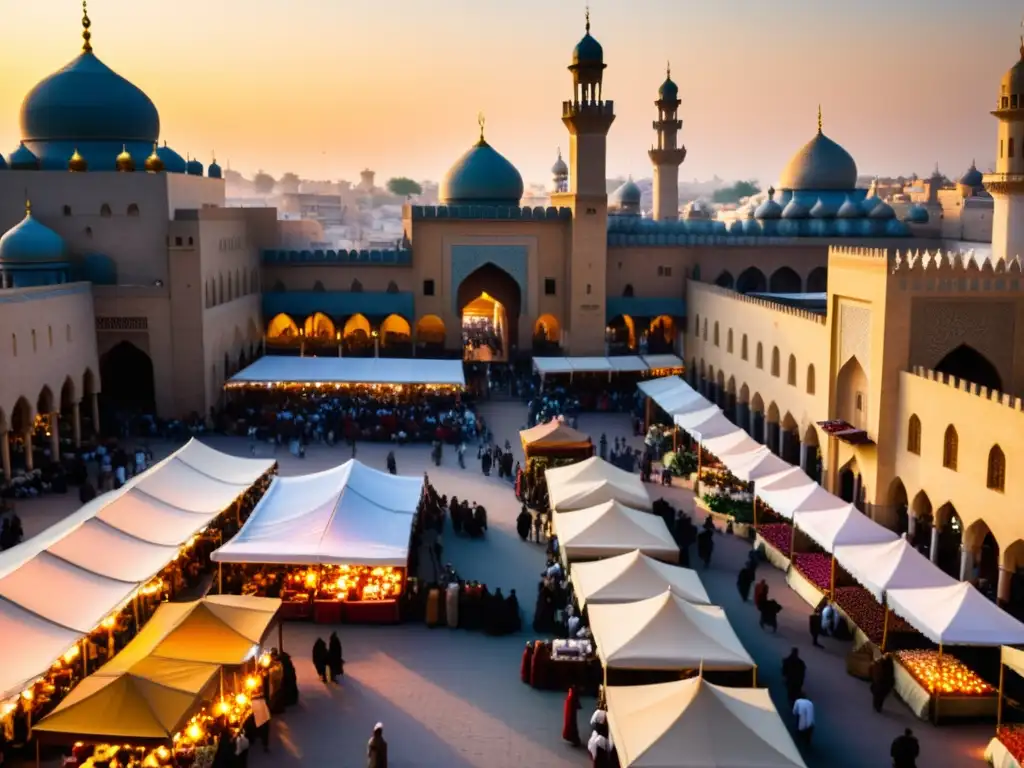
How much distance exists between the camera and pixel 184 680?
36.2 feet

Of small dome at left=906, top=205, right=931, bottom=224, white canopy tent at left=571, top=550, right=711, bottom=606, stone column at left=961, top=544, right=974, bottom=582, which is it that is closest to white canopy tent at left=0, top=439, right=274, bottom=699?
white canopy tent at left=571, top=550, right=711, bottom=606

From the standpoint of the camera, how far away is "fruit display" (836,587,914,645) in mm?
14102

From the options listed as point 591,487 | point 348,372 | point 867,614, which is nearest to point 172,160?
point 348,372

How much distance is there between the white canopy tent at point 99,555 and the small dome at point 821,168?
27.4 metres

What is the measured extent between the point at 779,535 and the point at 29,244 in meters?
18.2

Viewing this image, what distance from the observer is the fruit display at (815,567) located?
52.4ft

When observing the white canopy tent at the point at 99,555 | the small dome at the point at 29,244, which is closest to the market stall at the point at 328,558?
Answer: the white canopy tent at the point at 99,555

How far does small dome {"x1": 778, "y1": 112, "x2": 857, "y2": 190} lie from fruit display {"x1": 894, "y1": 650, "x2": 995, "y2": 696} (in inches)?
1160

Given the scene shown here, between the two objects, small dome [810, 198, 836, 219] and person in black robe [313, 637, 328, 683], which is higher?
small dome [810, 198, 836, 219]

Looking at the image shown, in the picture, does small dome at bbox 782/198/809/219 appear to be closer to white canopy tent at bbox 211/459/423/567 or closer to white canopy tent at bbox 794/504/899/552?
white canopy tent at bbox 794/504/899/552

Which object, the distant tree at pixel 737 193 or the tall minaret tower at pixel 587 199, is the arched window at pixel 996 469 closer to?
the tall minaret tower at pixel 587 199

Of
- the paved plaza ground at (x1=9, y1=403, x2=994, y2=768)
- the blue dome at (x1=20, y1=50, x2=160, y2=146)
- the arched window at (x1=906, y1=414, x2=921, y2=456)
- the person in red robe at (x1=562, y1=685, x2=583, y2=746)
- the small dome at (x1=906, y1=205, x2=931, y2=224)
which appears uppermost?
the blue dome at (x1=20, y1=50, x2=160, y2=146)

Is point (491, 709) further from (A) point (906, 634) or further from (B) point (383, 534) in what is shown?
(A) point (906, 634)

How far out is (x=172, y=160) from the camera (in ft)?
106
